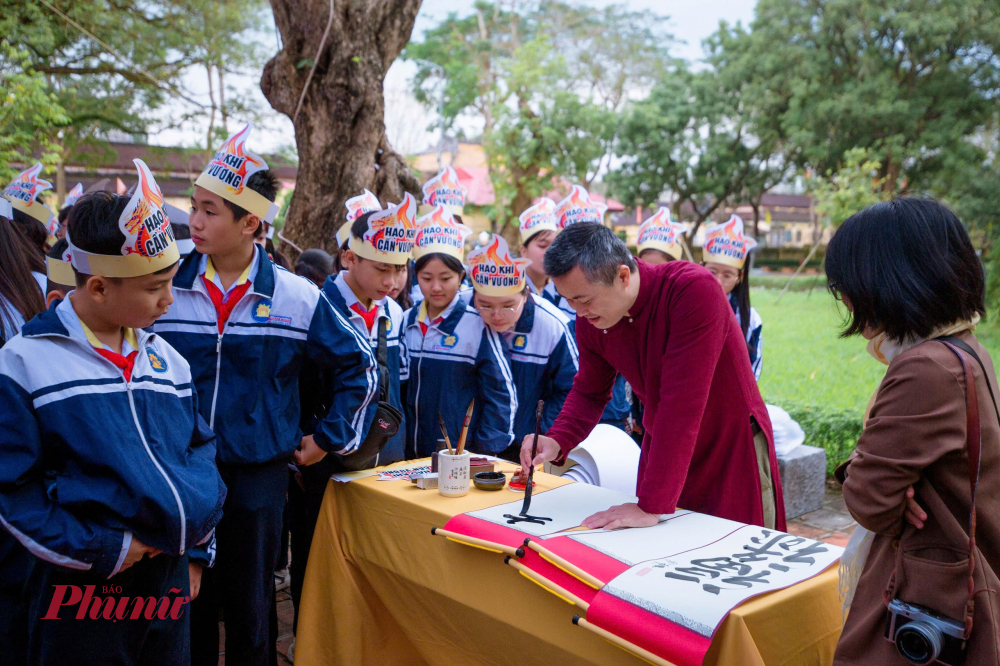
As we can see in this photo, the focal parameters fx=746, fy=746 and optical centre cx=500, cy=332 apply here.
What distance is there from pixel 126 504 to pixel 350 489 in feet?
3.50

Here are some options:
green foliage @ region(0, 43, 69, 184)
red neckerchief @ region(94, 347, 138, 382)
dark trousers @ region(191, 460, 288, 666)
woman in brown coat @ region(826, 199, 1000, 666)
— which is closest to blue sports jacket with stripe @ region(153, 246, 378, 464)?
dark trousers @ region(191, 460, 288, 666)

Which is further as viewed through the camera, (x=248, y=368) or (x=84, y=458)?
(x=248, y=368)

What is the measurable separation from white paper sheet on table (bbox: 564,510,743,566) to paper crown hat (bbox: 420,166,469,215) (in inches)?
147

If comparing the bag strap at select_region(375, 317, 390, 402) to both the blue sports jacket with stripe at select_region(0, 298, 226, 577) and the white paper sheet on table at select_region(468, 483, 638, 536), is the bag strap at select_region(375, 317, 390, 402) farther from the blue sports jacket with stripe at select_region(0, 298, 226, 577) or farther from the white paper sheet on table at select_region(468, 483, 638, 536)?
the blue sports jacket with stripe at select_region(0, 298, 226, 577)

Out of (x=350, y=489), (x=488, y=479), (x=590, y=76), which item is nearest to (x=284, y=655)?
(x=350, y=489)

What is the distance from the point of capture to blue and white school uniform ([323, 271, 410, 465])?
3018 millimetres

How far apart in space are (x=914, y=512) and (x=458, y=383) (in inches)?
90.8

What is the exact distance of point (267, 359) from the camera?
99.3 inches

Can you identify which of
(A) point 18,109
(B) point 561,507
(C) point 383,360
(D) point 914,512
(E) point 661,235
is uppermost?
(A) point 18,109

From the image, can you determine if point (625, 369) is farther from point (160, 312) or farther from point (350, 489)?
point (160, 312)

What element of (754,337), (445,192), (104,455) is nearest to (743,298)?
(754,337)

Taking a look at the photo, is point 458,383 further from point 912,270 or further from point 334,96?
point 334,96

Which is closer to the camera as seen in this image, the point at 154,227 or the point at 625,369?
the point at 154,227

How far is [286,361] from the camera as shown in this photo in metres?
2.55
